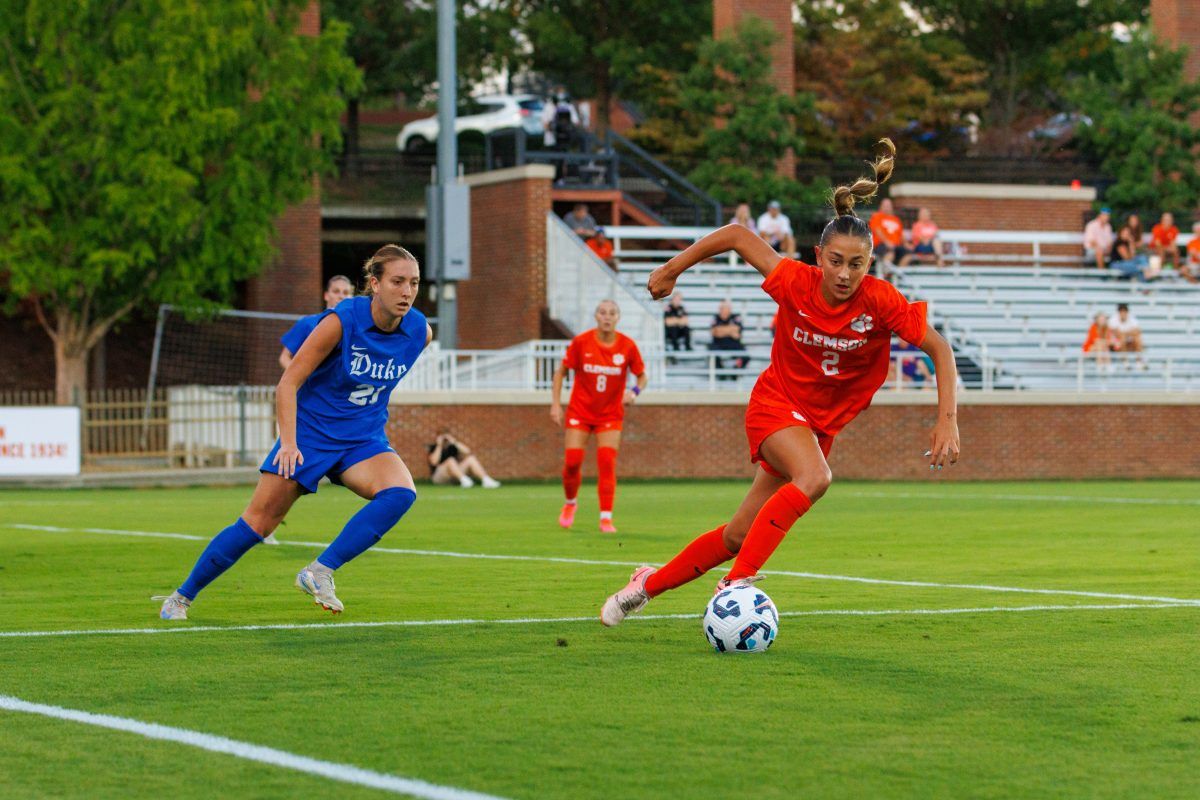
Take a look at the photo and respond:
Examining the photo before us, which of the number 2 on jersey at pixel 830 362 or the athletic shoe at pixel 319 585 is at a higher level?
the number 2 on jersey at pixel 830 362

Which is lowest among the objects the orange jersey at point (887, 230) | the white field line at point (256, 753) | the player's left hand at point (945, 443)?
the white field line at point (256, 753)

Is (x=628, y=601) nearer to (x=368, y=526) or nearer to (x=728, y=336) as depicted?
(x=368, y=526)

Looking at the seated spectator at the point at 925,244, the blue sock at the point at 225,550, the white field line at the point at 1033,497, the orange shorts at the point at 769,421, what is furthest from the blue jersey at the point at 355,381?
the seated spectator at the point at 925,244

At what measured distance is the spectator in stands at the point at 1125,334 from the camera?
3127 centimetres

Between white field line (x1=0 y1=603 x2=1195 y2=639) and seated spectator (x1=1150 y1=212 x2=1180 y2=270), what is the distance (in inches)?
1101

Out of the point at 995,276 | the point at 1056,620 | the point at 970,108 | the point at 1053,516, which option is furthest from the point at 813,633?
the point at 970,108

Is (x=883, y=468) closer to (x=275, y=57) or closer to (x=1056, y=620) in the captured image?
(x=275, y=57)

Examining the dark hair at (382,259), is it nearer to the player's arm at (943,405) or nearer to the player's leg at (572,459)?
the player's arm at (943,405)

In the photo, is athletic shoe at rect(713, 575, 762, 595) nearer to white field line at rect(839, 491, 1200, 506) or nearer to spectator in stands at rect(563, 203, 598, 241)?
white field line at rect(839, 491, 1200, 506)

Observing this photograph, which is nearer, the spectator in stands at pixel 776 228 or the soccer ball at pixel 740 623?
the soccer ball at pixel 740 623

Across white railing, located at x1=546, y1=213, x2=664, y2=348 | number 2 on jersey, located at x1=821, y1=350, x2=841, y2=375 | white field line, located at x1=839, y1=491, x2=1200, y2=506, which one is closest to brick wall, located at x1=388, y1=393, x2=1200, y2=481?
white railing, located at x1=546, y1=213, x2=664, y2=348

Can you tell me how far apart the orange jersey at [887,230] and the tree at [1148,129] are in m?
9.99

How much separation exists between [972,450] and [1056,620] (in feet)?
69.1

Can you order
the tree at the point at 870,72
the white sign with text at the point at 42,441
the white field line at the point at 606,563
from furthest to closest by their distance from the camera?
the tree at the point at 870,72
the white sign with text at the point at 42,441
the white field line at the point at 606,563
